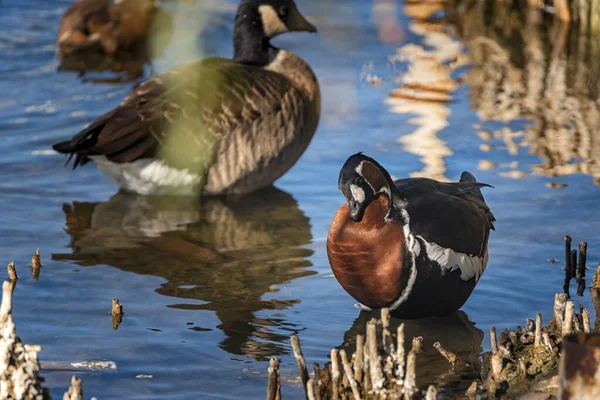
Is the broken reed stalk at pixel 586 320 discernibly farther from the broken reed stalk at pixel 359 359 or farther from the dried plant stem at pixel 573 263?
the dried plant stem at pixel 573 263

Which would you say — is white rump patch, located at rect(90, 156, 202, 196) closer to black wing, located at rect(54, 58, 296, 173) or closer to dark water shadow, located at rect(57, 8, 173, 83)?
black wing, located at rect(54, 58, 296, 173)

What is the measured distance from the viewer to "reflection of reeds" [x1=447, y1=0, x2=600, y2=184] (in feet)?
30.5

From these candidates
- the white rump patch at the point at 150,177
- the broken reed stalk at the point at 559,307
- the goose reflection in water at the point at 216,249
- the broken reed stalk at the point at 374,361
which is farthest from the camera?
the white rump patch at the point at 150,177

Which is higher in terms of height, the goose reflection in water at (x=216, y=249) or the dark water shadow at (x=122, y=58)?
the dark water shadow at (x=122, y=58)

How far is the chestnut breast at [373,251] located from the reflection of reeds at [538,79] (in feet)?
11.1

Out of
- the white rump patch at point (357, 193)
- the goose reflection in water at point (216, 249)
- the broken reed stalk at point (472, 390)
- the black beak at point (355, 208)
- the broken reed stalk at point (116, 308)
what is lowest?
the goose reflection in water at point (216, 249)

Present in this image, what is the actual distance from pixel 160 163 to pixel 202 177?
0.38m

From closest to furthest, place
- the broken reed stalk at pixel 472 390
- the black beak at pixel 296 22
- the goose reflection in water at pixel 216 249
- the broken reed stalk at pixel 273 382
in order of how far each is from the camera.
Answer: the broken reed stalk at pixel 273 382, the broken reed stalk at pixel 472 390, the goose reflection in water at pixel 216 249, the black beak at pixel 296 22

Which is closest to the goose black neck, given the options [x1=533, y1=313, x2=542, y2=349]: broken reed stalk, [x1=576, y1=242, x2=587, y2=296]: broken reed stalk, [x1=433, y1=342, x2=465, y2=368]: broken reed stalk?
[x1=576, y1=242, x2=587, y2=296]: broken reed stalk

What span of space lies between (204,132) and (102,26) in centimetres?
522

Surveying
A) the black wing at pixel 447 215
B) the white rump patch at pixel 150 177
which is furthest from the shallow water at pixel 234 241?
the black wing at pixel 447 215

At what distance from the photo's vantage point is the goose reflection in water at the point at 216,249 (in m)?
6.23

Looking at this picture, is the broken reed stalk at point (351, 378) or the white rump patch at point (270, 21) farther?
the white rump patch at point (270, 21)

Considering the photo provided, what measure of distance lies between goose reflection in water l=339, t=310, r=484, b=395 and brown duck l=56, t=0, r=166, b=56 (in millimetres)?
7612
